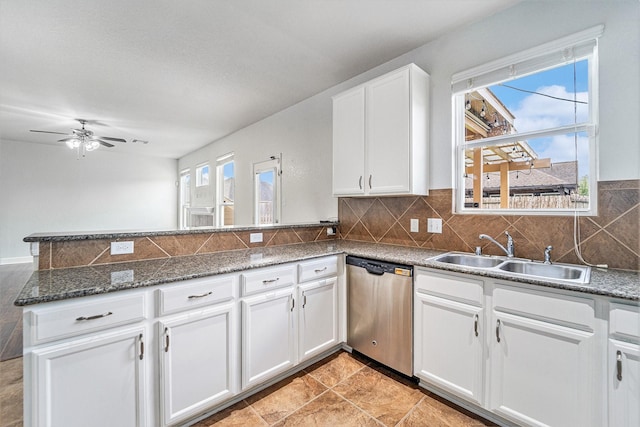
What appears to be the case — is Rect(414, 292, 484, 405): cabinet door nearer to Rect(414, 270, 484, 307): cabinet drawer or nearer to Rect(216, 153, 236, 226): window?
Rect(414, 270, 484, 307): cabinet drawer

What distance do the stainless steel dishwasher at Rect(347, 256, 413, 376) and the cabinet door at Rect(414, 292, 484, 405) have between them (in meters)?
0.08

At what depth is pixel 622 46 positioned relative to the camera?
1599mm

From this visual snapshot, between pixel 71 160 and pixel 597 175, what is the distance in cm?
901

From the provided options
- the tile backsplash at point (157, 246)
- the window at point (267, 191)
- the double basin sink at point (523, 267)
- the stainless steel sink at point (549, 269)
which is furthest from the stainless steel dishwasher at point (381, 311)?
the window at point (267, 191)

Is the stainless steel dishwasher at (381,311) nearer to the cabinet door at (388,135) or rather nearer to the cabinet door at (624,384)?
the cabinet door at (388,135)

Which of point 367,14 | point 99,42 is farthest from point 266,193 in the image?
point 367,14

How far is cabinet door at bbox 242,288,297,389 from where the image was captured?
1.79 metres

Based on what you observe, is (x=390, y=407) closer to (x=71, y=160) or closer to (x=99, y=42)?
(x=99, y=42)

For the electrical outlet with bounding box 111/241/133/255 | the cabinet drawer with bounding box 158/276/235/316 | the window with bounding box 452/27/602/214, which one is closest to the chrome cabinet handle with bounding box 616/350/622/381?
the window with bounding box 452/27/602/214

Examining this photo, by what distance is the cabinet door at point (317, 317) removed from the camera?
6.95 feet

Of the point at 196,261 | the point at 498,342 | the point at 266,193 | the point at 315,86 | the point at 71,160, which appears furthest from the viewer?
the point at 71,160

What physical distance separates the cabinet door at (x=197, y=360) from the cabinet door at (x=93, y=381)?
0.37ft

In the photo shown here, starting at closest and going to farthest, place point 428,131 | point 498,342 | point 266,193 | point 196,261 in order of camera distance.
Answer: point 498,342 < point 196,261 < point 428,131 < point 266,193

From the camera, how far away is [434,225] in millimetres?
2396
